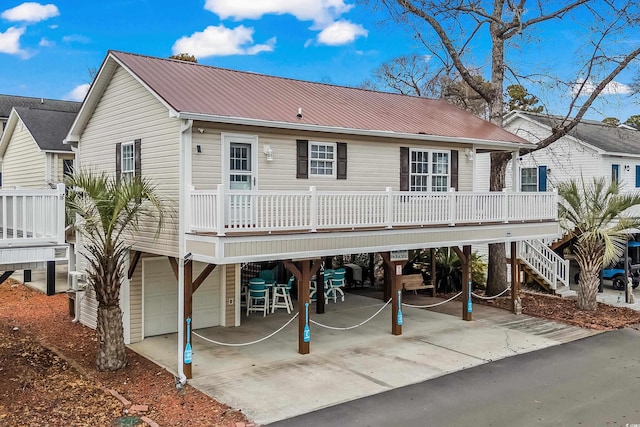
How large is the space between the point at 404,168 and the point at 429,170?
923 millimetres

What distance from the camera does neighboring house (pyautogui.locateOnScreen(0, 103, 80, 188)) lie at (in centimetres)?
2264

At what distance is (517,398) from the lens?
952cm

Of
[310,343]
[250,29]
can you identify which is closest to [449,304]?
[310,343]

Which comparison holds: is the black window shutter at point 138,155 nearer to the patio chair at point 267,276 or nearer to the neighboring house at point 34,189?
the neighboring house at point 34,189

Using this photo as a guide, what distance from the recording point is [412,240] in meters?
13.2

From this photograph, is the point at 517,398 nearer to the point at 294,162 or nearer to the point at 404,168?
the point at 294,162

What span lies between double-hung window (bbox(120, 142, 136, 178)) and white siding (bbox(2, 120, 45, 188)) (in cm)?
1150

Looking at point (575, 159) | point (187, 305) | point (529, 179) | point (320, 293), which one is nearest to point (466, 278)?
point (320, 293)

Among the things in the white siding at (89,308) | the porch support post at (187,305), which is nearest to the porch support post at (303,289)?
the porch support post at (187,305)

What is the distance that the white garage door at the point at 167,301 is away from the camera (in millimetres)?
13539

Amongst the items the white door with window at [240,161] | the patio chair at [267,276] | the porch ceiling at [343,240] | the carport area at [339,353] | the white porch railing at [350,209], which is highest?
the white door with window at [240,161]

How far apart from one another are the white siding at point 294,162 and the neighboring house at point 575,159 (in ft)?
28.2

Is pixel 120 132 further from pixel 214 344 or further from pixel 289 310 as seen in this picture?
pixel 289 310

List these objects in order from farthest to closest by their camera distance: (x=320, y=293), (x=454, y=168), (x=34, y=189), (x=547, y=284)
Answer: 1. (x=547, y=284)
2. (x=320, y=293)
3. (x=454, y=168)
4. (x=34, y=189)
